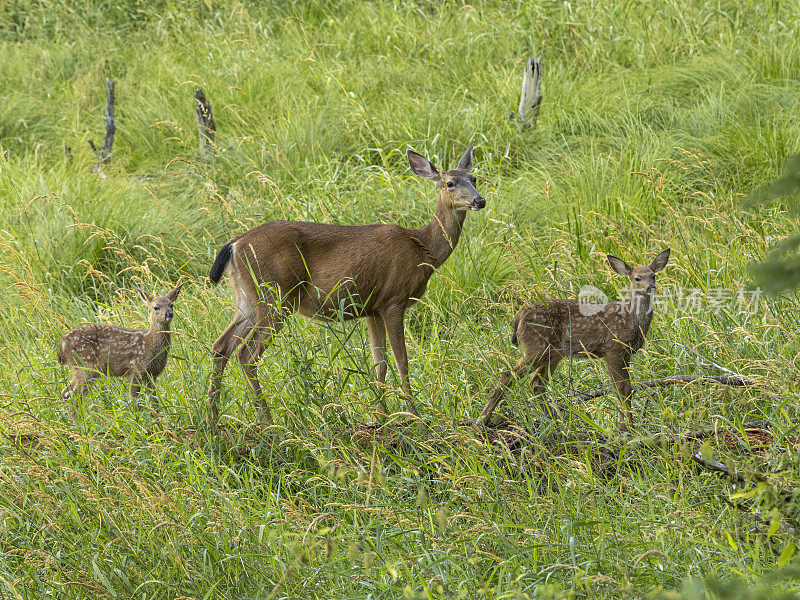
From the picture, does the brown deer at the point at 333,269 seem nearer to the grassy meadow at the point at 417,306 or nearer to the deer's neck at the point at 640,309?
the grassy meadow at the point at 417,306

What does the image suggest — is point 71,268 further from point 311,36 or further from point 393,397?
point 311,36

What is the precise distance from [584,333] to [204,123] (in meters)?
5.54

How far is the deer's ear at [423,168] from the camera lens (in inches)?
202

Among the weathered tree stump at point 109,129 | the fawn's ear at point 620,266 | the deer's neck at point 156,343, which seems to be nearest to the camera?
the fawn's ear at point 620,266

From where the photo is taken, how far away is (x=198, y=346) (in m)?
5.11

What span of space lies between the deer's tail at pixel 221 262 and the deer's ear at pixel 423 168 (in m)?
1.10

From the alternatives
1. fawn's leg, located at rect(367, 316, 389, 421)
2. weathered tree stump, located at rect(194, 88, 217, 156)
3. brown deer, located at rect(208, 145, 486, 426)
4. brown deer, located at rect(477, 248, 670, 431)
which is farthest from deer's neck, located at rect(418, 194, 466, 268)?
weathered tree stump, located at rect(194, 88, 217, 156)

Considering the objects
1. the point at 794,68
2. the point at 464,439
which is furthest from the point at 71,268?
the point at 794,68

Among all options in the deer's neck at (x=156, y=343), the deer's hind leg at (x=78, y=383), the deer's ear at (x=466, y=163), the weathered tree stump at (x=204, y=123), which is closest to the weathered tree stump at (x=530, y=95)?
the weathered tree stump at (x=204, y=123)

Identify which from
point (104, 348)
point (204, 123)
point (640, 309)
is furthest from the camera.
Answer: point (204, 123)

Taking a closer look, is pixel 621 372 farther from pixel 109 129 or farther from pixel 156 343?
pixel 109 129

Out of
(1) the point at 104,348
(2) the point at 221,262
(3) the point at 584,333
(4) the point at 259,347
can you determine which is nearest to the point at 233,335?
(4) the point at 259,347

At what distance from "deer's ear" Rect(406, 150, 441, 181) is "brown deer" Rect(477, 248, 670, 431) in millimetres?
1095

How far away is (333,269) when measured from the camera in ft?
15.9
